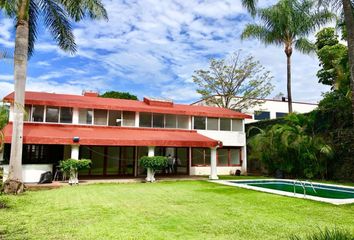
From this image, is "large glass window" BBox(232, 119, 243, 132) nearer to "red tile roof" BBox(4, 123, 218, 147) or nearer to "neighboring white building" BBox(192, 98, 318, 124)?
"red tile roof" BBox(4, 123, 218, 147)

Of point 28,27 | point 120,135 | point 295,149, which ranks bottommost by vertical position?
point 295,149

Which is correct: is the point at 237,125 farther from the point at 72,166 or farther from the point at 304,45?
the point at 72,166

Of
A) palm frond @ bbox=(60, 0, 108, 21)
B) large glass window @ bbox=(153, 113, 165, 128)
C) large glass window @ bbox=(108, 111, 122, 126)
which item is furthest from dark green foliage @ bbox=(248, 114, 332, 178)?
palm frond @ bbox=(60, 0, 108, 21)

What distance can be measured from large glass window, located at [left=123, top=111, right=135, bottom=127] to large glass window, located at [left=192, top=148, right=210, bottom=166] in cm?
649

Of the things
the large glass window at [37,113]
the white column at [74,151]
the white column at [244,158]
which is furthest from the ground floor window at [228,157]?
Answer: the large glass window at [37,113]

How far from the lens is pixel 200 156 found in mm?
28734

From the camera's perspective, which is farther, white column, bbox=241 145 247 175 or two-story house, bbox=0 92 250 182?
white column, bbox=241 145 247 175

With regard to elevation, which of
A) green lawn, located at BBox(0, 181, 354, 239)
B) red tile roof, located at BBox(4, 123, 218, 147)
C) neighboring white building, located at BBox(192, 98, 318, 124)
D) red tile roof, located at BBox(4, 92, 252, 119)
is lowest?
green lawn, located at BBox(0, 181, 354, 239)

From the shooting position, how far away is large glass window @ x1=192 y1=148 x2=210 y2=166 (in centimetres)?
2844

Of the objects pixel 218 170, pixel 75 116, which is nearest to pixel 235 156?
pixel 218 170

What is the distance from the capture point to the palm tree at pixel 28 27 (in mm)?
16953

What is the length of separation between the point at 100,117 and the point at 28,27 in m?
8.67

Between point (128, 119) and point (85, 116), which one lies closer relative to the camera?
point (85, 116)

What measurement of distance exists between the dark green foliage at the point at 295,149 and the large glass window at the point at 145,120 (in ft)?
29.8
